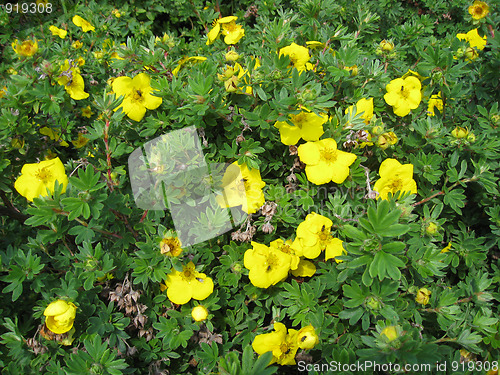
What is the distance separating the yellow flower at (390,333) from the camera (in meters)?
1.63

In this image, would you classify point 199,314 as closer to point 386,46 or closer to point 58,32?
point 386,46

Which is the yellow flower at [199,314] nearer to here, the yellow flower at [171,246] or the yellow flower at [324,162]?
the yellow flower at [171,246]

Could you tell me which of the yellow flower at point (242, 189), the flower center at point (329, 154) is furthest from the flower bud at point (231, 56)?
the flower center at point (329, 154)

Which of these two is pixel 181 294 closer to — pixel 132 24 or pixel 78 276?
pixel 78 276

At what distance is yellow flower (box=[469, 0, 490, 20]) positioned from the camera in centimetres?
267

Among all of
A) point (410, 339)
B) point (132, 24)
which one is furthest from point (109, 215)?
point (132, 24)

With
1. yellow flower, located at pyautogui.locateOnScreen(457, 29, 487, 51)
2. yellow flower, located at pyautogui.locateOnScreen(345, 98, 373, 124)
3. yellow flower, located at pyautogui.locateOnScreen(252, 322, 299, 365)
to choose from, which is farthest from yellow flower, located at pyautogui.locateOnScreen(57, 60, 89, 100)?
yellow flower, located at pyautogui.locateOnScreen(457, 29, 487, 51)

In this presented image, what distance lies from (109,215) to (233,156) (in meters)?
0.78

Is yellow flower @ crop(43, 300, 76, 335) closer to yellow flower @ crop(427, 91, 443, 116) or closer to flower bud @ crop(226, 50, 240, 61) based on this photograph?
flower bud @ crop(226, 50, 240, 61)

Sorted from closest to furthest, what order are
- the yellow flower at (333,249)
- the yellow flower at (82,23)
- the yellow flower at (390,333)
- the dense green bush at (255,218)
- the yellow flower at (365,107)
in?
the yellow flower at (390,333)
the dense green bush at (255,218)
the yellow flower at (333,249)
the yellow flower at (365,107)
the yellow flower at (82,23)

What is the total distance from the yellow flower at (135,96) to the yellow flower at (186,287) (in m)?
1.03

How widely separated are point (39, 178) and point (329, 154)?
5.63 feet

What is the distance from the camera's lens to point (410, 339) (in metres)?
1.63

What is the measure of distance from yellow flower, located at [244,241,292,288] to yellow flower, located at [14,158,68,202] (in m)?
1.14
